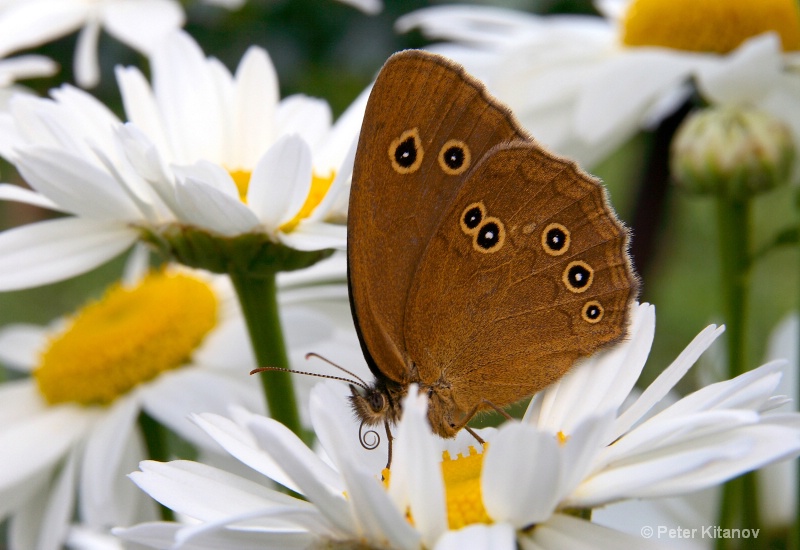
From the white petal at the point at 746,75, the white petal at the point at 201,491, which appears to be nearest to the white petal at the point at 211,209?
the white petal at the point at 201,491

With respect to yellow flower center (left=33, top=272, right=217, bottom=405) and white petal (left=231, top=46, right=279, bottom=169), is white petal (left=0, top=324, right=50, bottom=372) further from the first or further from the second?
white petal (left=231, top=46, right=279, bottom=169)

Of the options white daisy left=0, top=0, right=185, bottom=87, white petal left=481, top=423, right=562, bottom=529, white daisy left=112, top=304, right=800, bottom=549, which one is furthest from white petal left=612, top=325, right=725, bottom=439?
white daisy left=0, top=0, right=185, bottom=87

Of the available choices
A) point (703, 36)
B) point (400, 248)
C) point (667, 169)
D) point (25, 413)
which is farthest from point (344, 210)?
point (667, 169)

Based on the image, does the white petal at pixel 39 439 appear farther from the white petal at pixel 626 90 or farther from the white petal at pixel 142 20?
the white petal at pixel 626 90

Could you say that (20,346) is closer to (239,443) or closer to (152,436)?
(152,436)

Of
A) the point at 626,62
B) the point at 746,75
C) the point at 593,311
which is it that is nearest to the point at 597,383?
the point at 593,311
